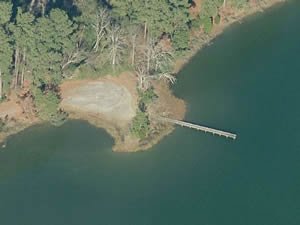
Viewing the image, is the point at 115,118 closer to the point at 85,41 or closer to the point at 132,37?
the point at 132,37

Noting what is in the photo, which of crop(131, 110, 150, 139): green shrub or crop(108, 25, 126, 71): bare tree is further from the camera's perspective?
crop(108, 25, 126, 71): bare tree

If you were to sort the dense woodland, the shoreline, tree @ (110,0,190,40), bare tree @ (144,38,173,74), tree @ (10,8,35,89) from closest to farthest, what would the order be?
tree @ (10,8,35,89) < the dense woodland < bare tree @ (144,38,173,74) < tree @ (110,0,190,40) < the shoreline

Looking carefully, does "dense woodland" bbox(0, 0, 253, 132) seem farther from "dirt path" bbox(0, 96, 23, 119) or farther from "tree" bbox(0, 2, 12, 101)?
"dirt path" bbox(0, 96, 23, 119)

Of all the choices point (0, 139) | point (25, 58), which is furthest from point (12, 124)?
point (25, 58)

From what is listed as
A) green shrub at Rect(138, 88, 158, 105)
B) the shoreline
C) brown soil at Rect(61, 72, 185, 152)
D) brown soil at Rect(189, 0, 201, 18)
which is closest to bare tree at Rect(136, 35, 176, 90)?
green shrub at Rect(138, 88, 158, 105)

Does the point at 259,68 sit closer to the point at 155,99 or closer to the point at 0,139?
the point at 155,99

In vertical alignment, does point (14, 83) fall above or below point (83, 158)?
above
